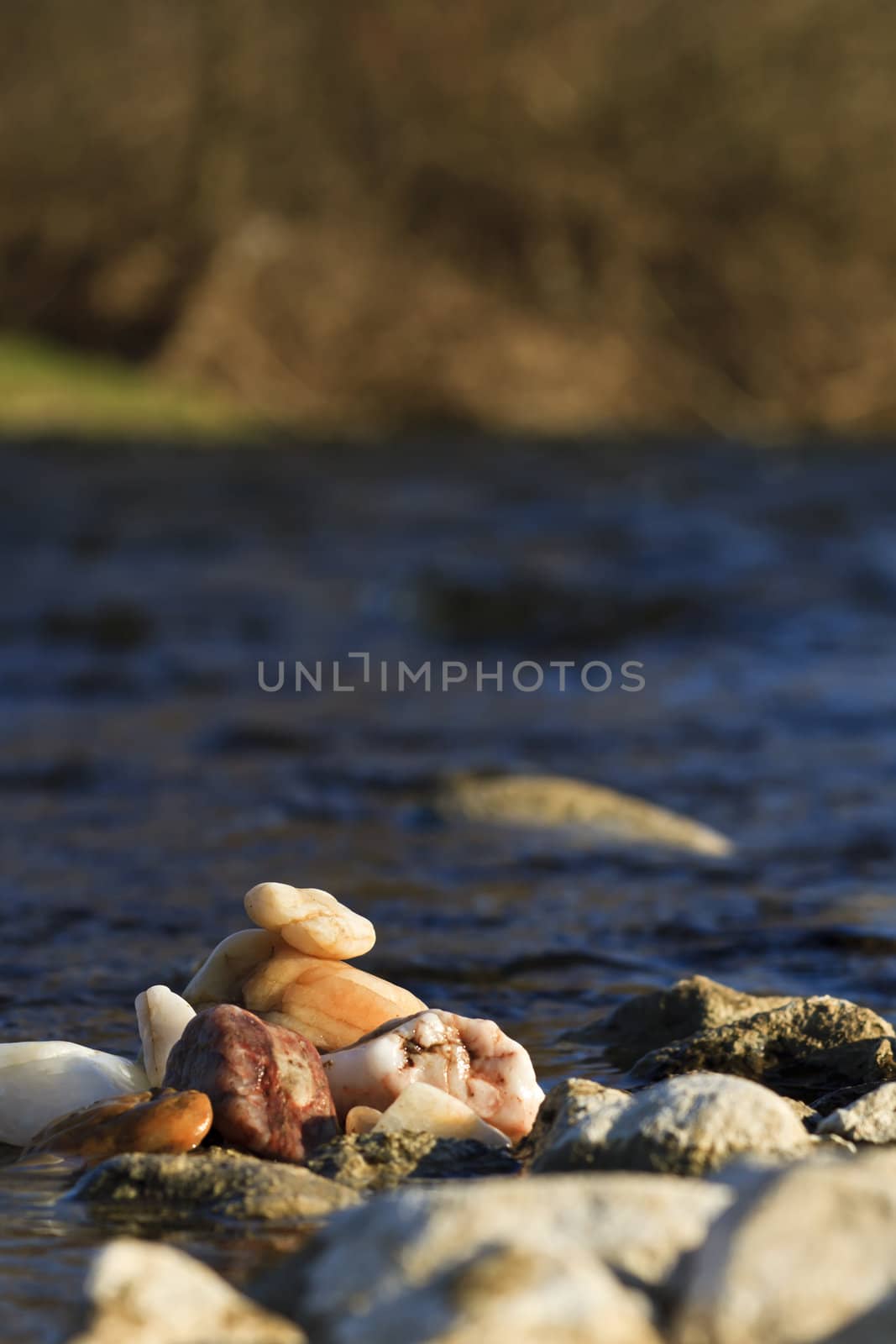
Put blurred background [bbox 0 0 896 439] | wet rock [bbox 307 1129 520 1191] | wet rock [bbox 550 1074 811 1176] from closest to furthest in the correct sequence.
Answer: wet rock [bbox 550 1074 811 1176] < wet rock [bbox 307 1129 520 1191] < blurred background [bbox 0 0 896 439]

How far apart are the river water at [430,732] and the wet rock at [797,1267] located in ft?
1.79

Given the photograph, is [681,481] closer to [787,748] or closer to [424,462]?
[424,462]

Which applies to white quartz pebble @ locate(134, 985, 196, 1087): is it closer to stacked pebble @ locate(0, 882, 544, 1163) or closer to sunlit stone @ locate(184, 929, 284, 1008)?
stacked pebble @ locate(0, 882, 544, 1163)

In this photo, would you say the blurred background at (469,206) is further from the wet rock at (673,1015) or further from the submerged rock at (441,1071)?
the submerged rock at (441,1071)

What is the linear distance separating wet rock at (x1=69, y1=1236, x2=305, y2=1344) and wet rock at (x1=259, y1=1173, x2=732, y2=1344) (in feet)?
0.14

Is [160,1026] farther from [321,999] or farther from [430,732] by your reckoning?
[430,732]

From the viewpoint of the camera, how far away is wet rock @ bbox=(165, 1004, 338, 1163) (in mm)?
1942

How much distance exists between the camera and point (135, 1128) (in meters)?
1.93

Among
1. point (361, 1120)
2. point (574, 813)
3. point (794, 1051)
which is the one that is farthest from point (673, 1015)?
point (574, 813)

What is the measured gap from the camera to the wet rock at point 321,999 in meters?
2.24

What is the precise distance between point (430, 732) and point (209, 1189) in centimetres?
366

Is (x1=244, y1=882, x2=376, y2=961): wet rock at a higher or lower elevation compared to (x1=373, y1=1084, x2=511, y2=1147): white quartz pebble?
higher

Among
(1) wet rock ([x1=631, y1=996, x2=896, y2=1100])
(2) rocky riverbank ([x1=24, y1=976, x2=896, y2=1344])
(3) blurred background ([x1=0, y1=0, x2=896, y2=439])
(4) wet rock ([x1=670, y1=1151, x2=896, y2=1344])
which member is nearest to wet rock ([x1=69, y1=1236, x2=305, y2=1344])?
(2) rocky riverbank ([x1=24, y1=976, x2=896, y2=1344])

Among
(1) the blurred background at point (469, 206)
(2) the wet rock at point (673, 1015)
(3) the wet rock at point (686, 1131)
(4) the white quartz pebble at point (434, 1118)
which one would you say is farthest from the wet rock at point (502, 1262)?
(1) the blurred background at point (469, 206)
